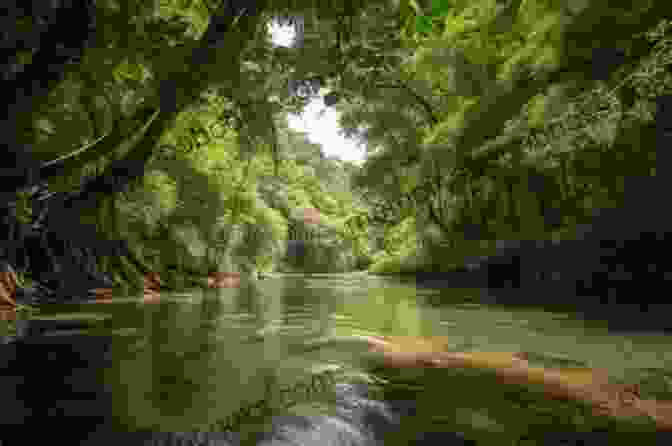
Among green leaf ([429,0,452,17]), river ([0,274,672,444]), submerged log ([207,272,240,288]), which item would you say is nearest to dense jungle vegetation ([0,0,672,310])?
green leaf ([429,0,452,17])

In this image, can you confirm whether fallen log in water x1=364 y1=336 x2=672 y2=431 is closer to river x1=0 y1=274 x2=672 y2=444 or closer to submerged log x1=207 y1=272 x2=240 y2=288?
river x1=0 y1=274 x2=672 y2=444

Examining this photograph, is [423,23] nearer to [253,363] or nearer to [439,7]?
[439,7]

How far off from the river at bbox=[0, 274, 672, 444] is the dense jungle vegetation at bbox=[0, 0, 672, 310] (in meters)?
1.52

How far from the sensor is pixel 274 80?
18.6 ft

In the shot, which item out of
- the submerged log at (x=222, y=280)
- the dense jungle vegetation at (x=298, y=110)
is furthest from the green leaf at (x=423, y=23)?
the submerged log at (x=222, y=280)

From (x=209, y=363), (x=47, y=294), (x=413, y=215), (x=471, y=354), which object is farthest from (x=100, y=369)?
(x=413, y=215)

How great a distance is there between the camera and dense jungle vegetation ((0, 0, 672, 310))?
399cm

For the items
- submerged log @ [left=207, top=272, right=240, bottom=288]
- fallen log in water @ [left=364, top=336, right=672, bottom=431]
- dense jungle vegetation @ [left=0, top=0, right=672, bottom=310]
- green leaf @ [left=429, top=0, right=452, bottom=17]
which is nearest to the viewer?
fallen log in water @ [left=364, top=336, right=672, bottom=431]

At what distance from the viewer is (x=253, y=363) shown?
4488 mm

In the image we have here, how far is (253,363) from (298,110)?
3210mm

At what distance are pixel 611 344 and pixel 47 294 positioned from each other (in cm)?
1135

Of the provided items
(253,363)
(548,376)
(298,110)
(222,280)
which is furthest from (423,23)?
(222,280)

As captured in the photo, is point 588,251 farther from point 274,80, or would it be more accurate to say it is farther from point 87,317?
point 87,317

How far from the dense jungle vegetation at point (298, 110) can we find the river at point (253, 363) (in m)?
1.52
